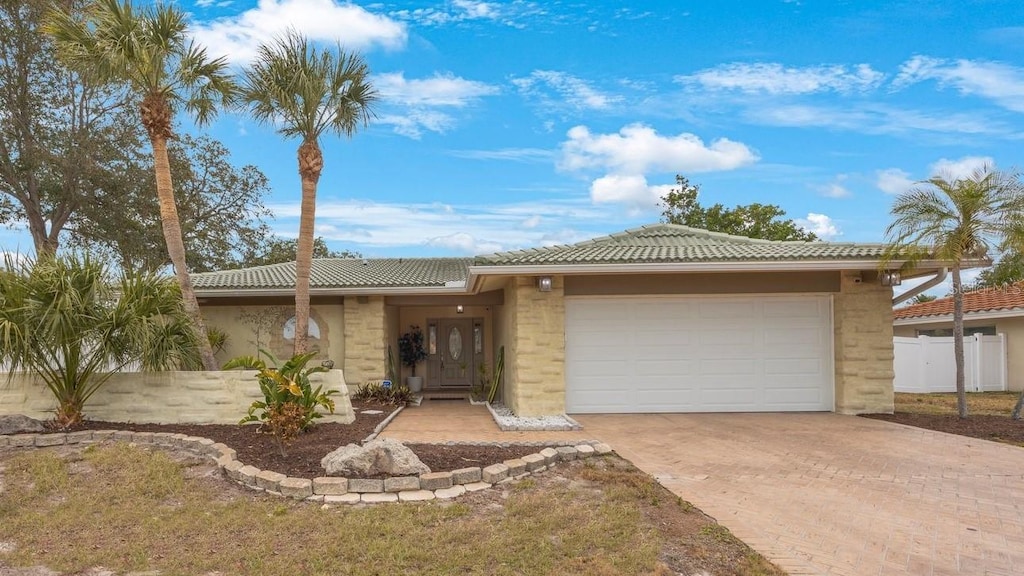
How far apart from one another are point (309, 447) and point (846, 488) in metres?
6.01

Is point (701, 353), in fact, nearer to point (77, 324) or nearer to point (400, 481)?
point (400, 481)

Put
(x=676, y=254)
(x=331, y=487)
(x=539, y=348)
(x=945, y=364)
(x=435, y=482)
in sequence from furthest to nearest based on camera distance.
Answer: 1. (x=945, y=364)
2. (x=539, y=348)
3. (x=676, y=254)
4. (x=435, y=482)
5. (x=331, y=487)

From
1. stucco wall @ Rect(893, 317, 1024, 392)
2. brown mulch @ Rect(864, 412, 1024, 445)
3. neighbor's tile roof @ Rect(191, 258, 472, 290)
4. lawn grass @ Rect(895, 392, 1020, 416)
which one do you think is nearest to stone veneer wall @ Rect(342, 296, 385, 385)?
neighbor's tile roof @ Rect(191, 258, 472, 290)

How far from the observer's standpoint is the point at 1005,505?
561 centimetres

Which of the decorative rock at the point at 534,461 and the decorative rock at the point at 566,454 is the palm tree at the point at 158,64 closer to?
the decorative rock at the point at 534,461

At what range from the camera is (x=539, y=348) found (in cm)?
1055

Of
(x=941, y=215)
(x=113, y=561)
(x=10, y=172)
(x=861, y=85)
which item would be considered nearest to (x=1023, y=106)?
(x=861, y=85)

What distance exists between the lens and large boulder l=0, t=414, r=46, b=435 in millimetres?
8377

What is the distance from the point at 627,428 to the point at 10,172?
2000 cm

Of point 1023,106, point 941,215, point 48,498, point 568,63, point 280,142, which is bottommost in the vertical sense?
point 48,498

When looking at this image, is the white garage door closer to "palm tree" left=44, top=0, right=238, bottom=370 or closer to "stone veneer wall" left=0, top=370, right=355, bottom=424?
"stone veneer wall" left=0, top=370, right=355, bottom=424

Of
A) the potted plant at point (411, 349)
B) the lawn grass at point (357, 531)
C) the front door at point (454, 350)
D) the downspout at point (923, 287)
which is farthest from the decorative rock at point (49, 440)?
the downspout at point (923, 287)

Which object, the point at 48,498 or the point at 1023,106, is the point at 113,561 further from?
the point at 1023,106

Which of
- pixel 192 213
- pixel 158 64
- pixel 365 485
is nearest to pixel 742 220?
pixel 192 213
